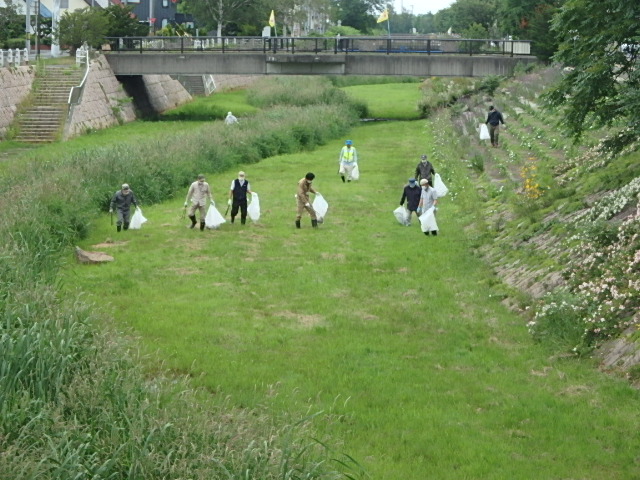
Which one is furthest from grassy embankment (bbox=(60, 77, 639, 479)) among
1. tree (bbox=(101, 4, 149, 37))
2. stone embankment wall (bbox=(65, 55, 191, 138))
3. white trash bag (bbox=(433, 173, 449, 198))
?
tree (bbox=(101, 4, 149, 37))

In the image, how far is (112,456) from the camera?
31.2ft

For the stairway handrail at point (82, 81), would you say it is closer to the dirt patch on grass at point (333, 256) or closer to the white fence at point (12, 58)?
the white fence at point (12, 58)

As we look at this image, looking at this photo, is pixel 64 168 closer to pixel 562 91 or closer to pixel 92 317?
pixel 562 91

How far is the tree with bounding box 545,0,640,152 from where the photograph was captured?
1944 cm

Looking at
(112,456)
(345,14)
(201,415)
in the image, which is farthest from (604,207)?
(345,14)

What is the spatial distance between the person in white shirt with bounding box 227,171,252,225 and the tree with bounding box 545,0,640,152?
292 inches

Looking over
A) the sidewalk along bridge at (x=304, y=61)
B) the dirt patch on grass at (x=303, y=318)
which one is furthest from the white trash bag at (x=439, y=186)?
the sidewalk along bridge at (x=304, y=61)

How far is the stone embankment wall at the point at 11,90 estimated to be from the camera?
4525cm

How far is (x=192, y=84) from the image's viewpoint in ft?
235

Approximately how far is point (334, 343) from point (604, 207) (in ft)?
20.8

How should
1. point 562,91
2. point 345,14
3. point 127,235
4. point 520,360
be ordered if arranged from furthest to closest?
1. point 345,14
2. point 127,235
3. point 562,91
4. point 520,360

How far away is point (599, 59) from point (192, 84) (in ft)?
176

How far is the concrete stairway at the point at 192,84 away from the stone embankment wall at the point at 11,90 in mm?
20925

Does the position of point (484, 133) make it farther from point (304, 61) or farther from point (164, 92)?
point (164, 92)
